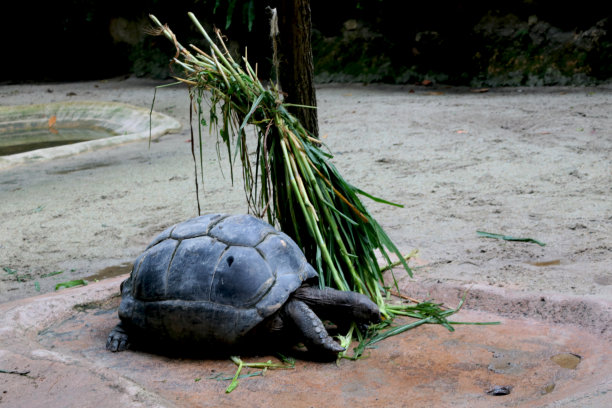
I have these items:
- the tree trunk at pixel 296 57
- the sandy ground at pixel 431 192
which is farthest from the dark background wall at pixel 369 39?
the tree trunk at pixel 296 57

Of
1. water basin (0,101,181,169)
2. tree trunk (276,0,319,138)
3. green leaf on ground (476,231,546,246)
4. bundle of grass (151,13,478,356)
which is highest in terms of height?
tree trunk (276,0,319,138)

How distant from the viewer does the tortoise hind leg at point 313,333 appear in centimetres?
254

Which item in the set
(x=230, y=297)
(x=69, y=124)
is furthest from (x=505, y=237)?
(x=69, y=124)

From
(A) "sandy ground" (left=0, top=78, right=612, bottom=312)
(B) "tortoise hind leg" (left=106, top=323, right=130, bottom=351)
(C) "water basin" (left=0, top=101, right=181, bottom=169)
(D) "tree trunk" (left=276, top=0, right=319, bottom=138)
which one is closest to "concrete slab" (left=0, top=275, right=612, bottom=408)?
(B) "tortoise hind leg" (left=106, top=323, right=130, bottom=351)

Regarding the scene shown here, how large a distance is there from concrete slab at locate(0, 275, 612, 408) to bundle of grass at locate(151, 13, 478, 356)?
0.32 meters

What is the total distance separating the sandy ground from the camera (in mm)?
3631

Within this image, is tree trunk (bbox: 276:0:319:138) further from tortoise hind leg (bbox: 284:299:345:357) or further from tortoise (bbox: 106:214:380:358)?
tortoise hind leg (bbox: 284:299:345:357)

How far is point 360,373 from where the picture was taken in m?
2.48

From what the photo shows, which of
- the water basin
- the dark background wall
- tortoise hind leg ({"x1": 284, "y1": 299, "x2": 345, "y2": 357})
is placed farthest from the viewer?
the water basin

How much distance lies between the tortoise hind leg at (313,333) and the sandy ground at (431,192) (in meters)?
0.95

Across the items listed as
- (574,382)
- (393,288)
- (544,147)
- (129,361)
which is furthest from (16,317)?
(544,147)

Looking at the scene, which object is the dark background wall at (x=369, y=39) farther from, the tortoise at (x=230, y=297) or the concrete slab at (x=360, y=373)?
the concrete slab at (x=360, y=373)

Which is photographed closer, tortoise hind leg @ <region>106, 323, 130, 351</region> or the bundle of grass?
tortoise hind leg @ <region>106, 323, 130, 351</region>

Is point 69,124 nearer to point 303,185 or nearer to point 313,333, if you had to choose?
point 303,185
